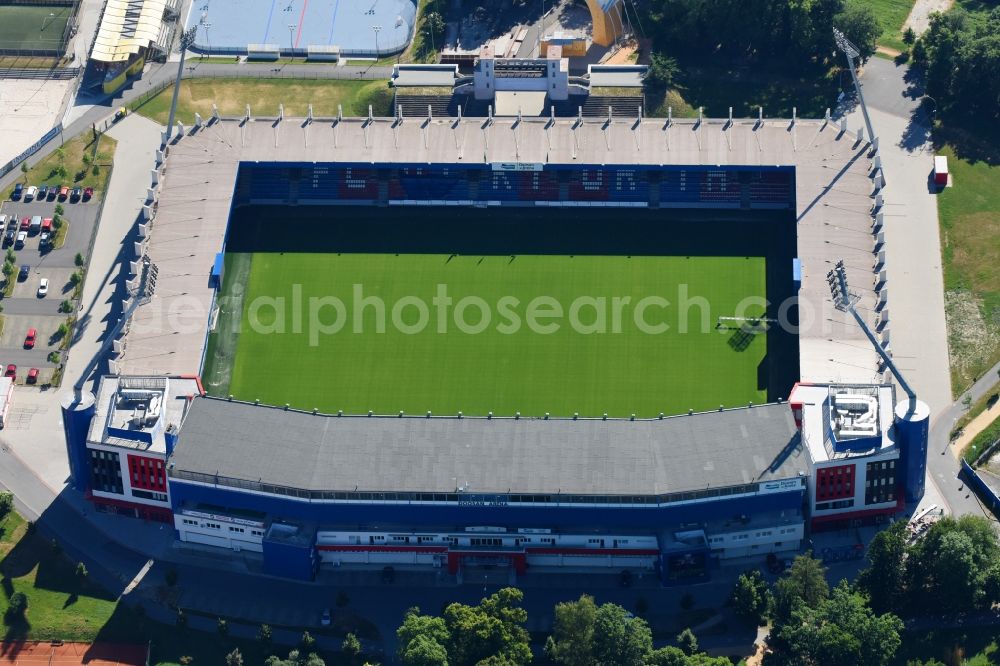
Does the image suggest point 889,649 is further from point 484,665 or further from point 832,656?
point 484,665

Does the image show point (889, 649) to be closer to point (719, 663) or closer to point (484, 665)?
point (719, 663)

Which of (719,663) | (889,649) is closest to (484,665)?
(719,663)

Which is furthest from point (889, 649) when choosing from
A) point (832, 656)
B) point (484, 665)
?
point (484, 665)
